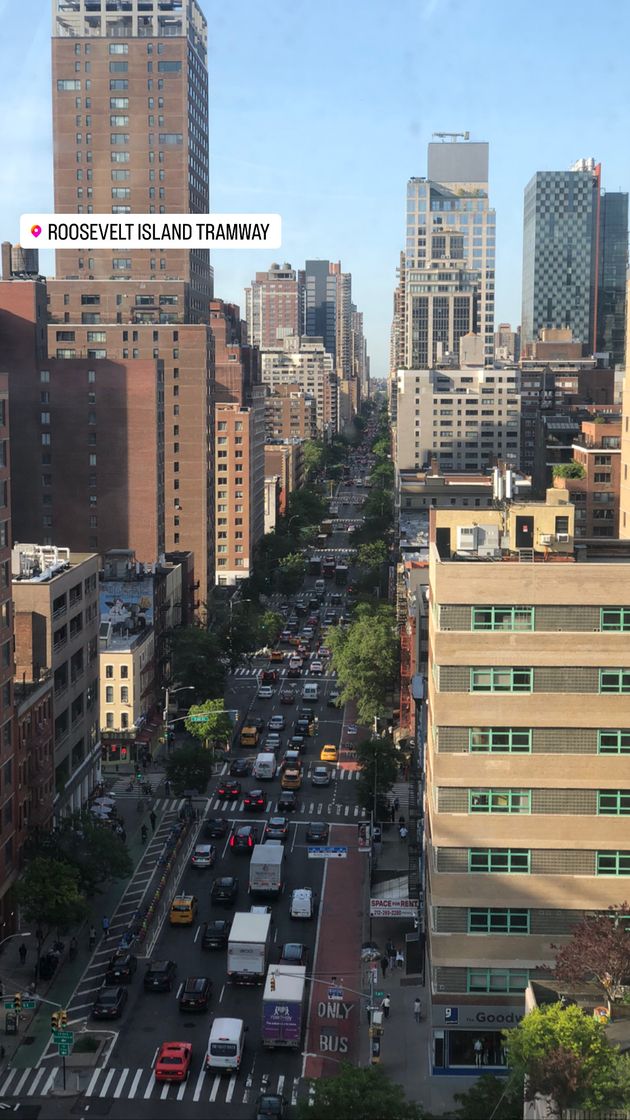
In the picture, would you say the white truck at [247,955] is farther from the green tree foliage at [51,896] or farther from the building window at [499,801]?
the building window at [499,801]

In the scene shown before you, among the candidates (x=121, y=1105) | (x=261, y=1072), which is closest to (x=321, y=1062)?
(x=261, y=1072)

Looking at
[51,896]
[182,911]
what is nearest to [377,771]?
[182,911]

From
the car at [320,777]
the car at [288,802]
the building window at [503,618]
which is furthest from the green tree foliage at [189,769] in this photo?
the building window at [503,618]

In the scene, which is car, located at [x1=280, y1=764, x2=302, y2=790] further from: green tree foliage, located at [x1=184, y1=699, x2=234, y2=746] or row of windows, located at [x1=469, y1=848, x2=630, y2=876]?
row of windows, located at [x1=469, y1=848, x2=630, y2=876]

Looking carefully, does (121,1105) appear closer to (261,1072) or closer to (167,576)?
(261,1072)

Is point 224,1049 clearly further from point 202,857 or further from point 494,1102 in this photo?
point 202,857

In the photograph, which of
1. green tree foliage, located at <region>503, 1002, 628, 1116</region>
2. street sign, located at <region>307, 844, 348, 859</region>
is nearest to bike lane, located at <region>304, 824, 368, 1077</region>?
street sign, located at <region>307, 844, 348, 859</region>
